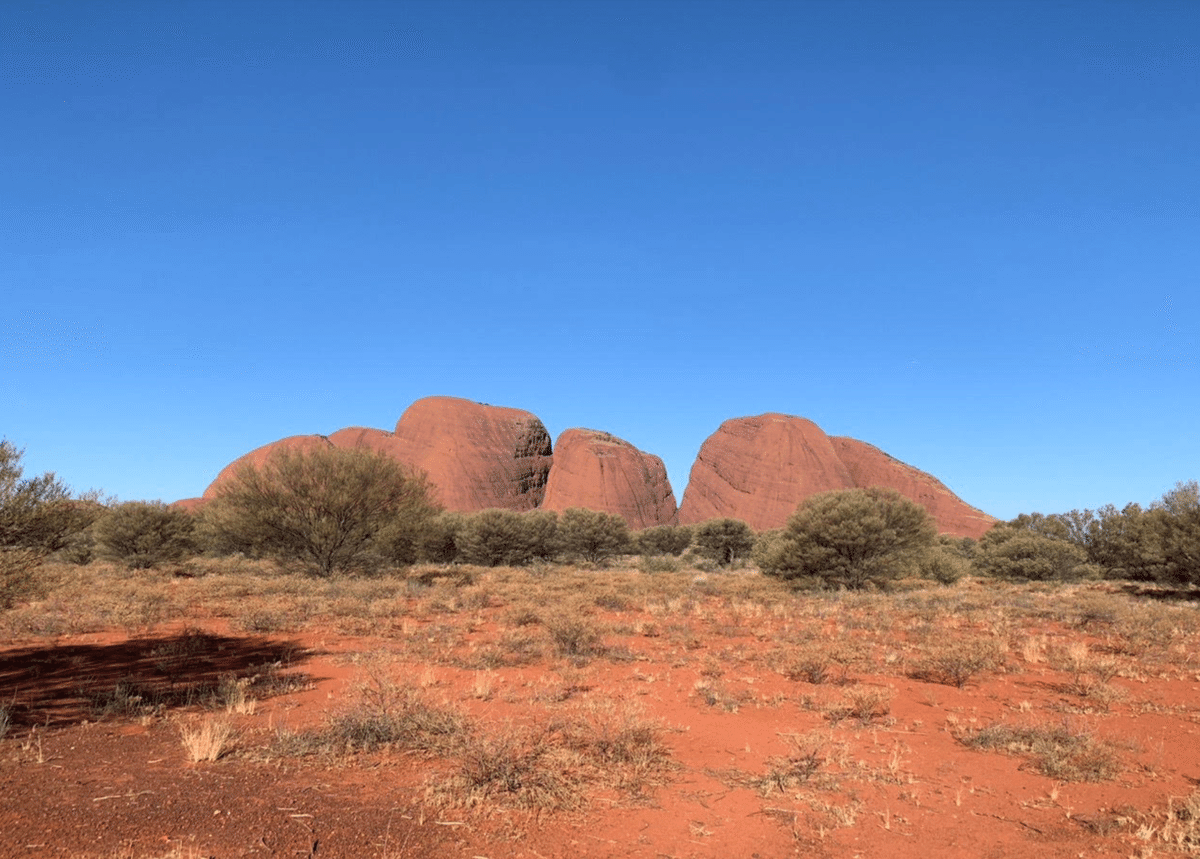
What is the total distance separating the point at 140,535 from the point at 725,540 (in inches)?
1365

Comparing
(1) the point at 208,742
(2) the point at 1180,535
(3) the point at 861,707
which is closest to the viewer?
(1) the point at 208,742

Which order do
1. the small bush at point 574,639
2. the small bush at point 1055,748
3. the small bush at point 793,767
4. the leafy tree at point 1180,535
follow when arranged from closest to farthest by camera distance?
the small bush at point 793,767
the small bush at point 1055,748
the small bush at point 574,639
the leafy tree at point 1180,535

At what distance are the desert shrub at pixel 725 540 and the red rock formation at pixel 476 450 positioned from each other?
35697 millimetres

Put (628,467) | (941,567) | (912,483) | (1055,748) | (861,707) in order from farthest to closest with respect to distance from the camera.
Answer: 1. (628,467)
2. (912,483)
3. (941,567)
4. (861,707)
5. (1055,748)

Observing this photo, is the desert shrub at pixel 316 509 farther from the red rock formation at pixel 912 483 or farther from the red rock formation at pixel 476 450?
the red rock formation at pixel 912 483

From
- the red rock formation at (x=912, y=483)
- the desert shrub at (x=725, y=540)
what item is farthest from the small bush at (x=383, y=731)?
the red rock formation at (x=912, y=483)

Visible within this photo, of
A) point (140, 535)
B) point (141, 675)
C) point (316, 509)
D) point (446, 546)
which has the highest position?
point (316, 509)

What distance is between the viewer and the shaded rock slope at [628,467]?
76.7 metres

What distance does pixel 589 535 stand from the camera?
44.0 metres

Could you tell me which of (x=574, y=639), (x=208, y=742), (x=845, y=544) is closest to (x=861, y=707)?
(x=574, y=639)

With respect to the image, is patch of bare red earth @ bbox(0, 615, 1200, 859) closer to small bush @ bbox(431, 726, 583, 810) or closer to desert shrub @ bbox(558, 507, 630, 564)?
small bush @ bbox(431, 726, 583, 810)

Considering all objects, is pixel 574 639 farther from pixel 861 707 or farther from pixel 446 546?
pixel 446 546

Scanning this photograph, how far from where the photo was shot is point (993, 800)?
5.12m

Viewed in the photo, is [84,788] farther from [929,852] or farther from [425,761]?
[929,852]
